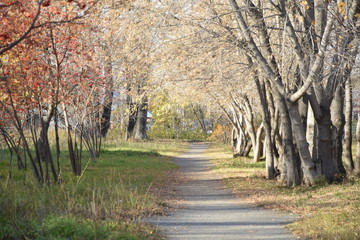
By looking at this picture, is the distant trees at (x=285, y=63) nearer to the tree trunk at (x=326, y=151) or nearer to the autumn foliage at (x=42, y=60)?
the tree trunk at (x=326, y=151)

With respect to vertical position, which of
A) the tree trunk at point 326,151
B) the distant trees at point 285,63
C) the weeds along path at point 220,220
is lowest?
the weeds along path at point 220,220

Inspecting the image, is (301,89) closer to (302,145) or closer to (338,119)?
(302,145)

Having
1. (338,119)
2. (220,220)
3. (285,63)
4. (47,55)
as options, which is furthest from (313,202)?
(47,55)

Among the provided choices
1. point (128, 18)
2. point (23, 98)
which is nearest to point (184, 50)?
point (128, 18)

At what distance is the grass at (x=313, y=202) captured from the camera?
8.14 meters

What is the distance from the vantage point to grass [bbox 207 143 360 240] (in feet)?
26.7

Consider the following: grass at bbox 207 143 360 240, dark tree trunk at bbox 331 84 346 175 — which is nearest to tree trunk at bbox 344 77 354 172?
dark tree trunk at bbox 331 84 346 175

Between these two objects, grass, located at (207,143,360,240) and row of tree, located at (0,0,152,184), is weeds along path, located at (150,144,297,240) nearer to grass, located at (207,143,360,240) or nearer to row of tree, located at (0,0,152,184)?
grass, located at (207,143,360,240)

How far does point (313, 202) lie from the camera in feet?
37.9

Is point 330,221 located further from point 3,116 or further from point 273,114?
point 3,116

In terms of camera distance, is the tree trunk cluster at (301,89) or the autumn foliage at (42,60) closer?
the autumn foliage at (42,60)

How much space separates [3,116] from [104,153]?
1340 cm

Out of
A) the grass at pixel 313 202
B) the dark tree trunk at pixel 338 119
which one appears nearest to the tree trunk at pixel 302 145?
the grass at pixel 313 202

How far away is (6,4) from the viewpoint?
8.70 meters
